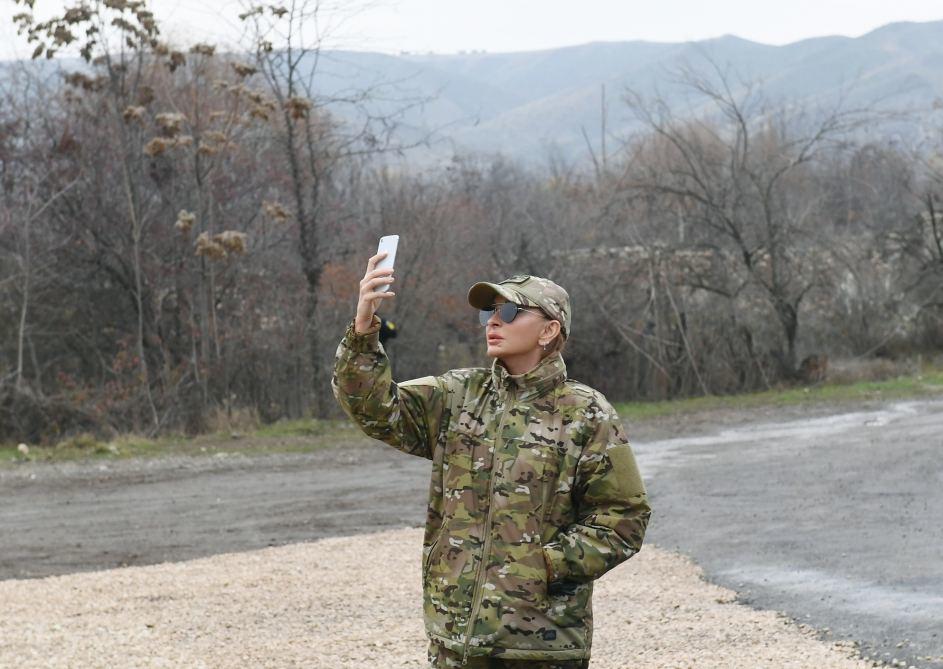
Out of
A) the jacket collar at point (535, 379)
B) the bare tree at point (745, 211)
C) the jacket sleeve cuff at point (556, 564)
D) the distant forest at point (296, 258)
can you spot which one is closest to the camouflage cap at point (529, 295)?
the jacket collar at point (535, 379)

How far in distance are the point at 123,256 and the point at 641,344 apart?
1018 centimetres

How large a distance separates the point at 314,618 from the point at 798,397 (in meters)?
16.7

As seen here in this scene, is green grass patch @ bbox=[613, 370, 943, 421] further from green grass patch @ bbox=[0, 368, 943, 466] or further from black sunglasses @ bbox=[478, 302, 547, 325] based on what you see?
black sunglasses @ bbox=[478, 302, 547, 325]

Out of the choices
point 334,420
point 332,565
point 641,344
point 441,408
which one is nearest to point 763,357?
point 641,344

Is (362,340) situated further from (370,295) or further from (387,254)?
(387,254)

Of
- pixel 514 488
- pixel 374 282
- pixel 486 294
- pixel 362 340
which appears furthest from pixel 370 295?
pixel 514 488

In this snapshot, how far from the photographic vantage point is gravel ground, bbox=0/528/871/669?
24.8ft

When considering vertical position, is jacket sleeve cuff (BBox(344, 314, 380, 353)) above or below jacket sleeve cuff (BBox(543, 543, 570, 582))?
above

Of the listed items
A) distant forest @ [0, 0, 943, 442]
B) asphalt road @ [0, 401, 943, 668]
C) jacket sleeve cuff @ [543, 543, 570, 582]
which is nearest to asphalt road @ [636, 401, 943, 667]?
asphalt road @ [0, 401, 943, 668]

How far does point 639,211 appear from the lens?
2856 centimetres

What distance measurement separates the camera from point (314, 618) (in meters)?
8.86

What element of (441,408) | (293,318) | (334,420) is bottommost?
(334,420)

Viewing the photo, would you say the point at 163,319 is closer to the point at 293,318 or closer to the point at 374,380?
the point at 293,318

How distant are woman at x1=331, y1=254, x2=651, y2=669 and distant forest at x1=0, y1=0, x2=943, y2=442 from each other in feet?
57.0
